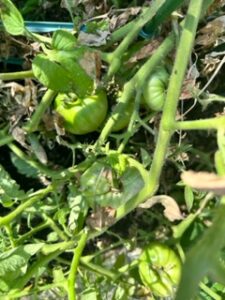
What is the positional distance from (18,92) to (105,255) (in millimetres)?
485

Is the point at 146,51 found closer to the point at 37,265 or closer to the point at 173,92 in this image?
the point at 173,92

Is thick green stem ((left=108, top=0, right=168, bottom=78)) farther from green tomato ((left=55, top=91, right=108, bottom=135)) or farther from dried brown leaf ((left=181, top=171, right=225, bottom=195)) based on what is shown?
dried brown leaf ((left=181, top=171, right=225, bottom=195))

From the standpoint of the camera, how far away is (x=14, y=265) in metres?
1.02

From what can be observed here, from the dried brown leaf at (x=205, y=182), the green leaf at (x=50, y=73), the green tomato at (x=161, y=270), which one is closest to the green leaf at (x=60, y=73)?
the green leaf at (x=50, y=73)

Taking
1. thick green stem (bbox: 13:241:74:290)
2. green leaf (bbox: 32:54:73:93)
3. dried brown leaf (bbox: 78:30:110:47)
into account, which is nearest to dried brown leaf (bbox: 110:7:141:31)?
dried brown leaf (bbox: 78:30:110:47)

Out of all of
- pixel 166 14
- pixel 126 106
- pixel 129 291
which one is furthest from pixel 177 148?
pixel 129 291

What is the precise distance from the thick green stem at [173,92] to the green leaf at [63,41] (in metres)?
0.16

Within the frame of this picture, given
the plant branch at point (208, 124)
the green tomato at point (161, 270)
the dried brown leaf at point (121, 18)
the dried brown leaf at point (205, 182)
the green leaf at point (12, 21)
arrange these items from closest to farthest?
the dried brown leaf at point (205, 182) < the plant branch at point (208, 124) < the green leaf at point (12, 21) < the dried brown leaf at point (121, 18) < the green tomato at point (161, 270)

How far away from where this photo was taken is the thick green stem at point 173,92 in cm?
81

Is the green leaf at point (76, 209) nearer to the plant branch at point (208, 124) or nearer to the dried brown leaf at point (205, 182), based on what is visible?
the plant branch at point (208, 124)

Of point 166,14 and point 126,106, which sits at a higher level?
point 166,14

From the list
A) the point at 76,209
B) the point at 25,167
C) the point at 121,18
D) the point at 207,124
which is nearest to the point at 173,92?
the point at 207,124

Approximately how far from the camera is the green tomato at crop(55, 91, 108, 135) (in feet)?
3.44

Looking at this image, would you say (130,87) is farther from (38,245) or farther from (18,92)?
(38,245)
